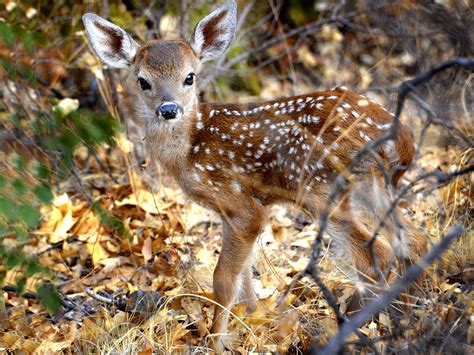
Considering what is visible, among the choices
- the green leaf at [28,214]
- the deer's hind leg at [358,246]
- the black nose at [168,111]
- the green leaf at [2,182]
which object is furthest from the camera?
the black nose at [168,111]

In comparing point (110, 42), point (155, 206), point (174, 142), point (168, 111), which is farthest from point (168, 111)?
point (155, 206)

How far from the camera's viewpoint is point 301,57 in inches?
348

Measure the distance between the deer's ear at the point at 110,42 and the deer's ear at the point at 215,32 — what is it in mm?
426

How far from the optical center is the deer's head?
4.83 metres

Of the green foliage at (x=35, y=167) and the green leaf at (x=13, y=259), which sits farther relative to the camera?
the green leaf at (x=13, y=259)

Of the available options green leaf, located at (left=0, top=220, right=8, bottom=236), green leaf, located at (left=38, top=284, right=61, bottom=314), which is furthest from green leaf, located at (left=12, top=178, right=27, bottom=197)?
green leaf, located at (left=38, top=284, right=61, bottom=314)

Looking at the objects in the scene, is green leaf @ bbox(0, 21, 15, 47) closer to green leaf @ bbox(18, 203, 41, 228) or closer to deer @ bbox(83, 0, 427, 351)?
green leaf @ bbox(18, 203, 41, 228)

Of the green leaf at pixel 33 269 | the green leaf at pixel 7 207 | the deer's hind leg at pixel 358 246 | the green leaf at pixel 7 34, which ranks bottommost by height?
the deer's hind leg at pixel 358 246

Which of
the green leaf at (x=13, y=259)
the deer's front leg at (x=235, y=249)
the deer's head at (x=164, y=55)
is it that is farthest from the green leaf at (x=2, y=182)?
the deer's front leg at (x=235, y=249)

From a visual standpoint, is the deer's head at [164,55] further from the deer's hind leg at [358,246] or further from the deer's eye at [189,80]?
the deer's hind leg at [358,246]

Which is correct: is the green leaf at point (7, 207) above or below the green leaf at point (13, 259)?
above

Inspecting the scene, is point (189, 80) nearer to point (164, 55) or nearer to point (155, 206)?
point (164, 55)

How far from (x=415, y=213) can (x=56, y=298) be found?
306 centimetres

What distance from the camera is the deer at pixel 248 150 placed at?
4.30 m
